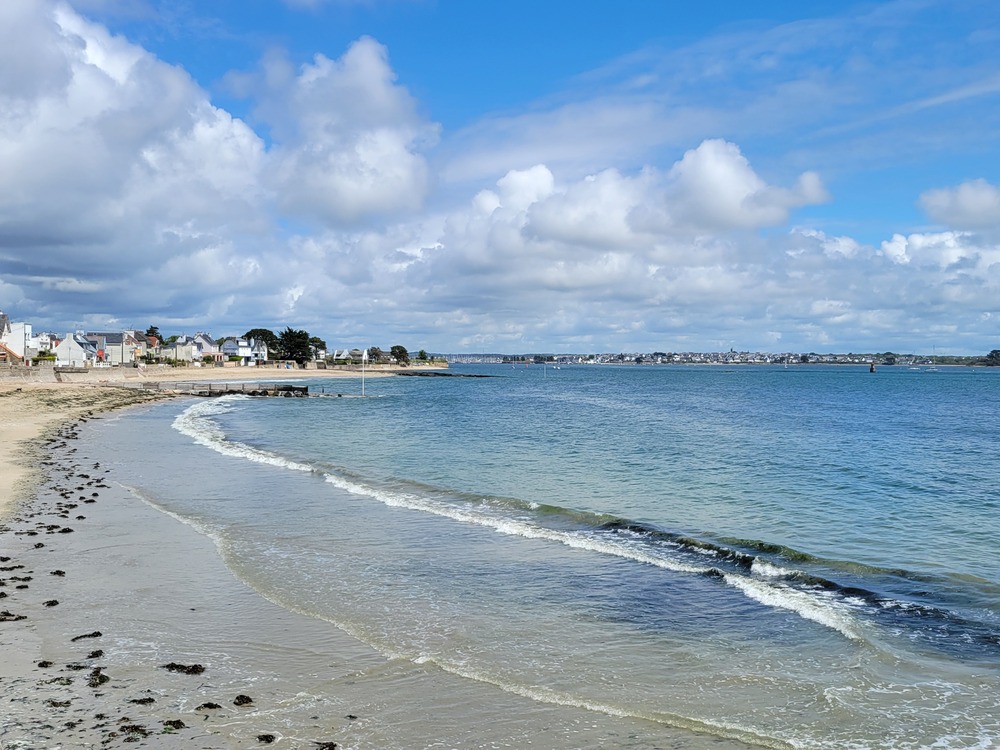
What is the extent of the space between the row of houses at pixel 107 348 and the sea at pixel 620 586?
99286mm

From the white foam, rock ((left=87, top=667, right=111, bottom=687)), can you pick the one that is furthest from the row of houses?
rock ((left=87, top=667, right=111, bottom=687))

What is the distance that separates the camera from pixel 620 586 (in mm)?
13430

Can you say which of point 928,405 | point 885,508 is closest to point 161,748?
point 885,508

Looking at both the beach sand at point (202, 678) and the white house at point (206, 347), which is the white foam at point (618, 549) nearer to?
the beach sand at point (202, 678)

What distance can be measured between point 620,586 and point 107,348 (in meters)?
161

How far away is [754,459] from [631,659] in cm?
2440

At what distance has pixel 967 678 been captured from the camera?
9.40m

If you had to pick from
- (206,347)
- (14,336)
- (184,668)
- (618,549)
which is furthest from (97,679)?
(206,347)

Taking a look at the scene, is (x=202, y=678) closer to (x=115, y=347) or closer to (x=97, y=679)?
(x=97, y=679)

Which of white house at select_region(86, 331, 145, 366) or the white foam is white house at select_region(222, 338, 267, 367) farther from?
the white foam

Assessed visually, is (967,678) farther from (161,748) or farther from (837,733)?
(161,748)

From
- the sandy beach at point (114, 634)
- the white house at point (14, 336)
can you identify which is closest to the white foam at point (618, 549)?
the sandy beach at point (114, 634)

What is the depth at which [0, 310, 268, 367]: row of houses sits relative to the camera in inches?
4838

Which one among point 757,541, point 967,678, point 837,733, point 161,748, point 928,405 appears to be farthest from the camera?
point 928,405
